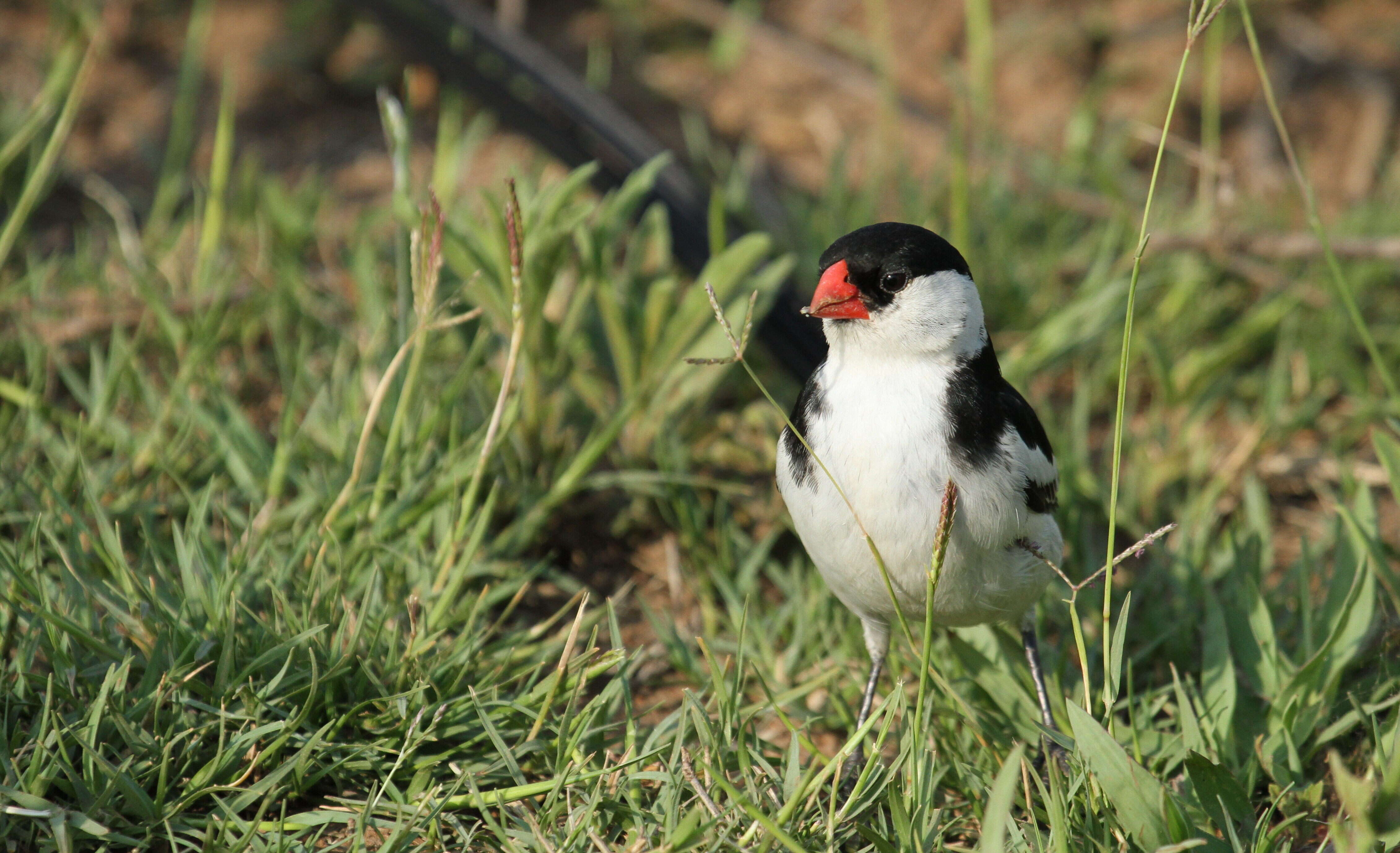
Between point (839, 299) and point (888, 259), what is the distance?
0.11 metres

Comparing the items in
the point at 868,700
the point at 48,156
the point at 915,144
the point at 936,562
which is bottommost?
the point at 868,700

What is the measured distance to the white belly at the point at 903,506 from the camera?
1.98 m

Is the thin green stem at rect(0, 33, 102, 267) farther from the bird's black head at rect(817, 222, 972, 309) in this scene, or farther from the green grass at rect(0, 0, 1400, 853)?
the bird's black head at rect(817, 222, 972, 309)

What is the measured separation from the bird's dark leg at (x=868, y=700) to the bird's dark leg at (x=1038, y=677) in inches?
12.2

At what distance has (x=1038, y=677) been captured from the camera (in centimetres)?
237

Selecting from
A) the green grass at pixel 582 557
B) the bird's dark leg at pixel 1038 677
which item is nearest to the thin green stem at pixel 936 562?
the green grass at pixel 582 557

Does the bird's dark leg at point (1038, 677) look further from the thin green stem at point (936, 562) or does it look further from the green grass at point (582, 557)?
the thin green stem at point (936, 562)

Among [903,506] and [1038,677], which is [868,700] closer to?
[1038,677]

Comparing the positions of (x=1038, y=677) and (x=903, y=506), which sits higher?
(x=903, y=506)

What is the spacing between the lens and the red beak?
6.83ft

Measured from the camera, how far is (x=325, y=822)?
1996mm

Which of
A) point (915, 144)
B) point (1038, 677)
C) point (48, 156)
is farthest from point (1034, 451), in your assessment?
point (915, 144)

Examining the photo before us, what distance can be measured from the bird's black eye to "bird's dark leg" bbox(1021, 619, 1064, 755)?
811 mm

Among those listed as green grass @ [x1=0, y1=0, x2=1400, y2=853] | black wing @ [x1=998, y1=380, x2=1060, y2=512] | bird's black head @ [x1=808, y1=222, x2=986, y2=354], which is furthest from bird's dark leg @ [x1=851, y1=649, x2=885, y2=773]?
bird's black head @ [x1=808, y1=222, x2=986, y2=354]
